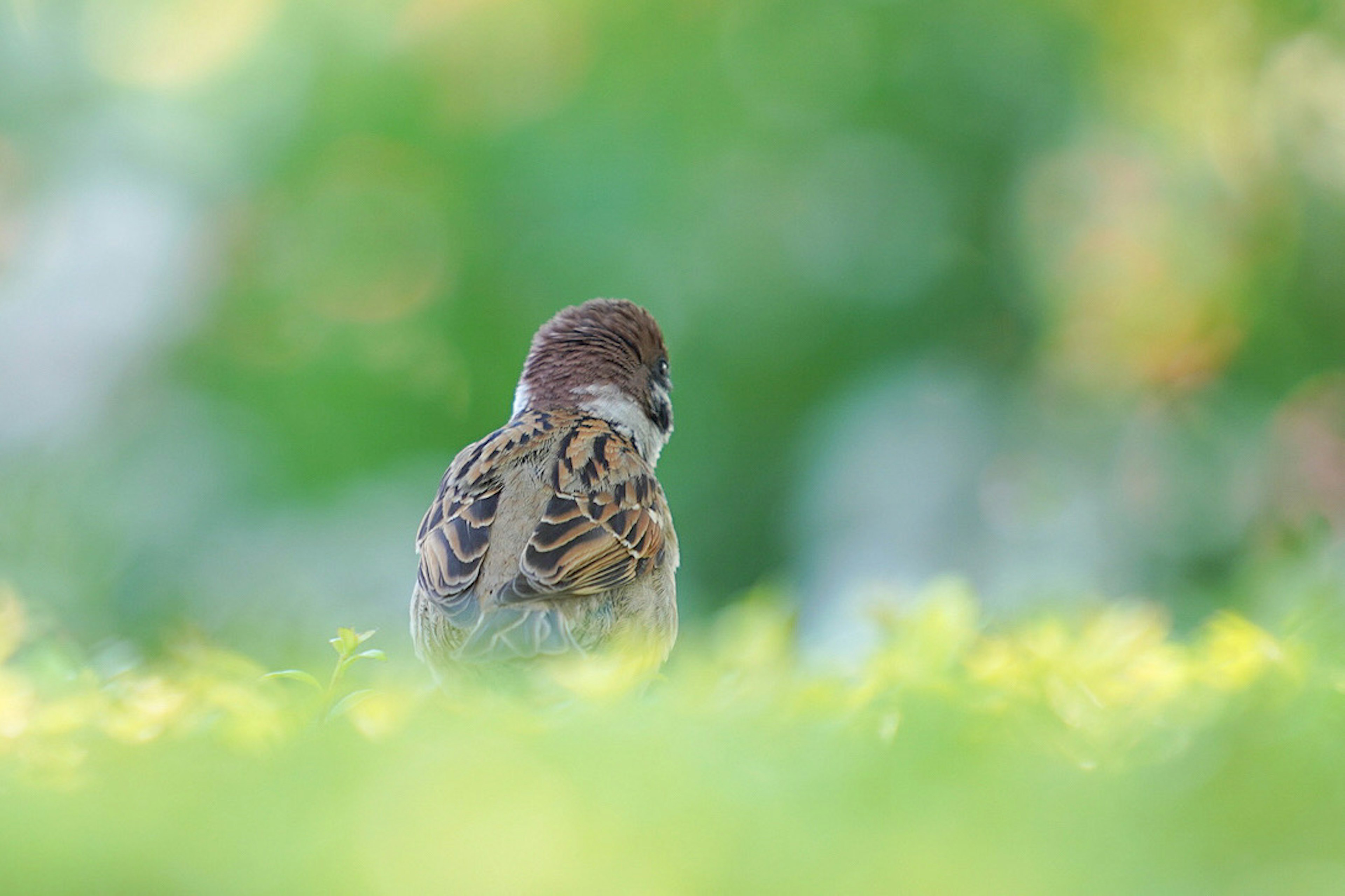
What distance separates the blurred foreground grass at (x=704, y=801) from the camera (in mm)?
845

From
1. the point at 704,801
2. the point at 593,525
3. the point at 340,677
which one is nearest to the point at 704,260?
the point at 593,525

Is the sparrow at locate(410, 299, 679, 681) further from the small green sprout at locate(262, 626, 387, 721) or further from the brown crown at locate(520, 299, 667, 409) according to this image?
the small green sprout at locate(262, 626, 387, 721)

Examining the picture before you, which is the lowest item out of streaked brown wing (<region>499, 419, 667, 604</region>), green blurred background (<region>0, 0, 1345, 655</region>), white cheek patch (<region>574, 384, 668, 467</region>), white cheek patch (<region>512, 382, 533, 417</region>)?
streaked brown wing (<region>499, 419, 667, 604</region>)

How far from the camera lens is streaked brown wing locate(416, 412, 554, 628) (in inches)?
115

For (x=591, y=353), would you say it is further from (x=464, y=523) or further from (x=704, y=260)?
(x=704, y=260)

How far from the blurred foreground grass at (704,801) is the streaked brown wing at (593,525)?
153 cm

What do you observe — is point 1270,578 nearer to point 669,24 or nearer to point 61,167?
point 669,24

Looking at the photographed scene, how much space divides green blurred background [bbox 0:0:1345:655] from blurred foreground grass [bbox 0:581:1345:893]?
3809 millimetres

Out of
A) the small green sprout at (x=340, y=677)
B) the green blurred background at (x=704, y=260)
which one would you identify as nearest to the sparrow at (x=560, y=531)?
the small green sprout at (x=340, y=677)

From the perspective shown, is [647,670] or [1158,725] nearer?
[1158,725]

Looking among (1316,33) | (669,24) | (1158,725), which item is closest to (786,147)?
(669,24)

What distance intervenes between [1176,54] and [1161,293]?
0.93m

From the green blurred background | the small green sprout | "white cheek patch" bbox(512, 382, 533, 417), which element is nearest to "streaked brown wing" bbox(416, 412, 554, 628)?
"white cheek patch" bbox(512, 382, 533, 417)

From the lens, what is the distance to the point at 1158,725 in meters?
1.21
